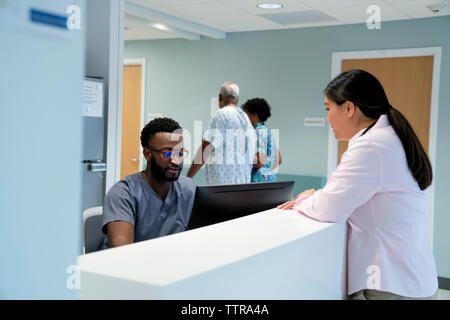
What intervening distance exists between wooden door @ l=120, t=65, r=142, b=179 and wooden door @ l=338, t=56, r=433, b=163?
2550mm

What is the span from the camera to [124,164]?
587 cm

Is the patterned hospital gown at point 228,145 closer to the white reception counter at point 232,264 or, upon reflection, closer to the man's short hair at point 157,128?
the man's short hair at point 157,128

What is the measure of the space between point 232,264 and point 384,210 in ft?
2.03

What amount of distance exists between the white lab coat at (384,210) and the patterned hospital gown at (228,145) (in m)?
2.10

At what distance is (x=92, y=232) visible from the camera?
6.55ft

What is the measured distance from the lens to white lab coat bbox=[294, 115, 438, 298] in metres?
Result: 1.29

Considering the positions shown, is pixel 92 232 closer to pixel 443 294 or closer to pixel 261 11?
pixel 261 11

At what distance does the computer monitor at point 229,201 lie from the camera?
1.57m

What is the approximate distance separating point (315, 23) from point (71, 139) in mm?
4206
